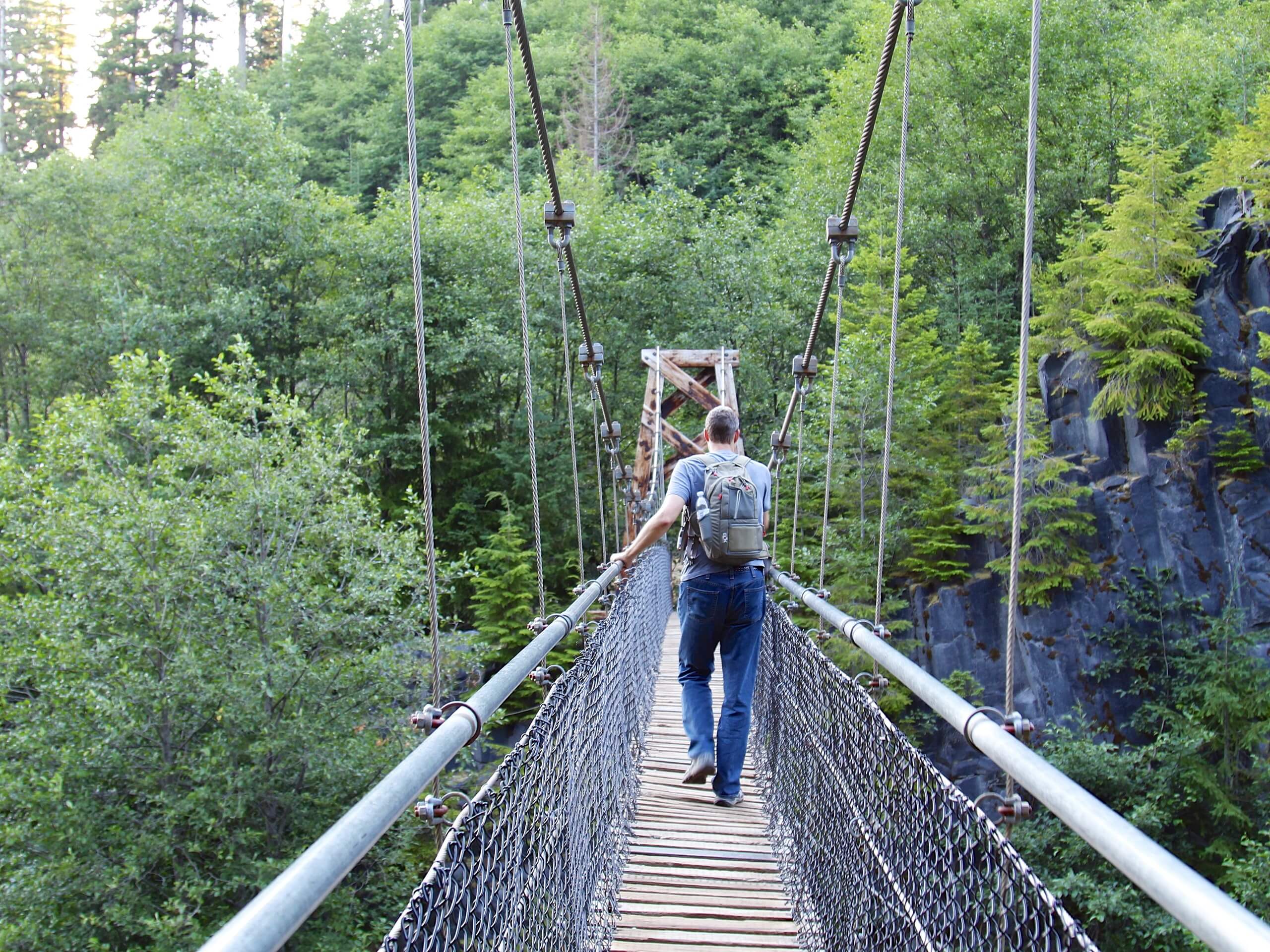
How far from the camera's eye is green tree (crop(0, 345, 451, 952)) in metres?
7.13

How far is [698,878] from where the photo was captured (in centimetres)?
221

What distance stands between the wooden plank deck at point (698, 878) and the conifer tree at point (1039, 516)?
793cm

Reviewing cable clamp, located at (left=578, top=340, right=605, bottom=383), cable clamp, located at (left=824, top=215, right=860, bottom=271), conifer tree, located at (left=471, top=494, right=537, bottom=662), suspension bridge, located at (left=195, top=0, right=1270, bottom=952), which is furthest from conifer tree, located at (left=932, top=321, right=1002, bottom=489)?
suspension bridge, located at (left=195, top=0, right=1270, bottom=952)

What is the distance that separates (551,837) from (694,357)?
8.17 m

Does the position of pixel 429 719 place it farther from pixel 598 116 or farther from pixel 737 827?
pixel 598 116

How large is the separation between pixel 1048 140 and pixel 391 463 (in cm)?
1043

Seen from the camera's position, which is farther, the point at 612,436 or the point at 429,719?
the point at 612,436

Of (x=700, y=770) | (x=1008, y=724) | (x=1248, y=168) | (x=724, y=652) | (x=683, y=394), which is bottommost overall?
(x=700, y=770)

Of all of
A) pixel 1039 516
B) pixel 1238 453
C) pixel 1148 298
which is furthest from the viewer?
pixel 1039 516

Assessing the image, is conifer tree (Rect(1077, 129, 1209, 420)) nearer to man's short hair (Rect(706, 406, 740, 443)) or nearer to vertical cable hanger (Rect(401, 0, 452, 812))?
man's short hair (Rect(706, 406, 740, 443))

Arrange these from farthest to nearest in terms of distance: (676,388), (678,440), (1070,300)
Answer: (1070,300) < (678,440) < (676,388)

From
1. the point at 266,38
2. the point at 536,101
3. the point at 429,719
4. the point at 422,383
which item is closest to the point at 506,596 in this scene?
the point at 536,101

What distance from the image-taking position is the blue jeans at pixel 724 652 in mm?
2484

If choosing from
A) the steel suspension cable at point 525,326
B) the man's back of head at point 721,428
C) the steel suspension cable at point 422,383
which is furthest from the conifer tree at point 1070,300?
the steel suspension cable at point 422,383
